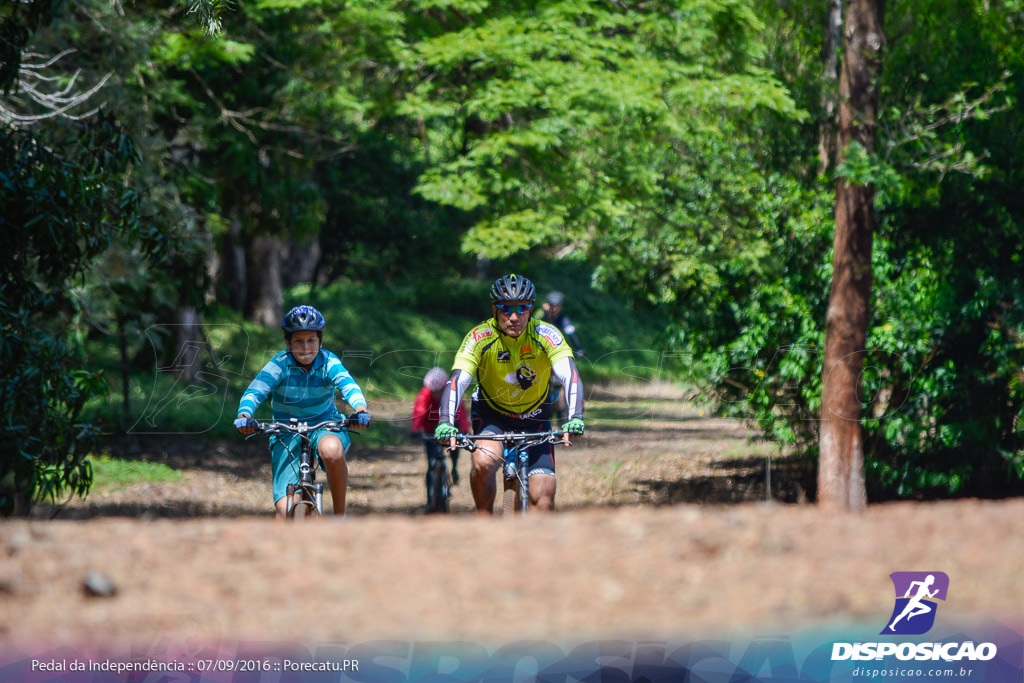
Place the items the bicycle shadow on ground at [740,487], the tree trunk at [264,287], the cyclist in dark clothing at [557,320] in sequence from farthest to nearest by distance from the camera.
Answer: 1. the tree trunk at [264,287]
2. the cyclist in dark clothing at [557,320]
3. the bicycle shadow on ground at [740,487]

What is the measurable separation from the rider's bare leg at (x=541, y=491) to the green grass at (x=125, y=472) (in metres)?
9.45

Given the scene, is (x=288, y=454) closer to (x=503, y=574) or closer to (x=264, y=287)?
(x=503, y=574)

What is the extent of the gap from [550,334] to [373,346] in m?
23.8

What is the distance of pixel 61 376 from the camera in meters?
9.19

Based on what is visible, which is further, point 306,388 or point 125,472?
point 125,472

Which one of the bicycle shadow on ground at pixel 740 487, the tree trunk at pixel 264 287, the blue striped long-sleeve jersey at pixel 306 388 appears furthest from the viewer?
the tree trunk at pixel 264 287

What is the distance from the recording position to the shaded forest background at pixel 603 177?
952 cm

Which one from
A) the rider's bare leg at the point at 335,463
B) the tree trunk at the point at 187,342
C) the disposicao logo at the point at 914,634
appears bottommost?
the disposicao logo at the point at 914,634

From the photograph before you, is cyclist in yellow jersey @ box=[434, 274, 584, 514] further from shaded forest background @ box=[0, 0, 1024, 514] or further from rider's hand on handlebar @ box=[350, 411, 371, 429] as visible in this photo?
shaded forest background @ box=[0, 0, 1024, 514]

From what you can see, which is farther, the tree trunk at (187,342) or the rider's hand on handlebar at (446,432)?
the tree trunk at (187,342)

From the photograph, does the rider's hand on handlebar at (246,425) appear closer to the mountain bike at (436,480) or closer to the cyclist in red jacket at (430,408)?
the cyclist in red jacket at (430,408)

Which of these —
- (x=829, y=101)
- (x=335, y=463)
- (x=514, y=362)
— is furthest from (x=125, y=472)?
(x=829, y=101)

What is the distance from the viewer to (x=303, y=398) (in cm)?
718

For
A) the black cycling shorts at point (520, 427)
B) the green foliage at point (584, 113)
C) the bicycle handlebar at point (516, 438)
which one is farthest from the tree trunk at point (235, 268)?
the bicycle handlebar at point (516, 438)
